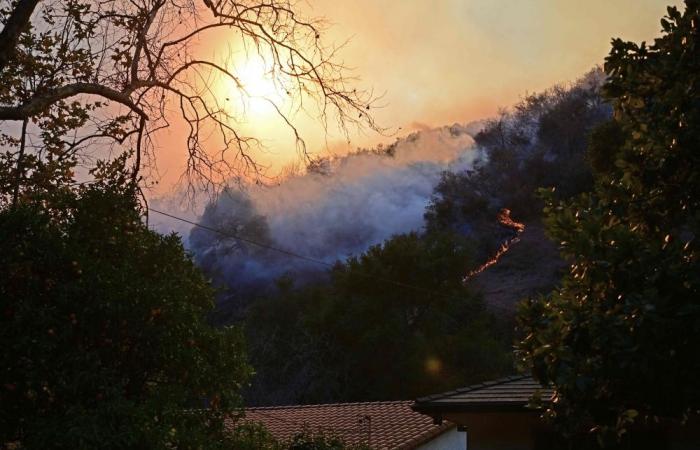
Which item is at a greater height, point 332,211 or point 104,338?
point 332,211

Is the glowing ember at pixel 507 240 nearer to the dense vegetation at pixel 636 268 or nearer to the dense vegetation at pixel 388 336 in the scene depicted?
the dense vegetation at pixel 388 336

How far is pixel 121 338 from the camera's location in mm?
9242

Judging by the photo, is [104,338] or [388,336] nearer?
[104,338]

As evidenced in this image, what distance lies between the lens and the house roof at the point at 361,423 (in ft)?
58.2

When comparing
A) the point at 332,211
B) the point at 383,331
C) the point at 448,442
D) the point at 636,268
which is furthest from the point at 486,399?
the point at 332,211

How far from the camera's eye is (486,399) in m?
11.6

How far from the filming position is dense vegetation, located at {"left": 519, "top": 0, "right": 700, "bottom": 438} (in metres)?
6.16

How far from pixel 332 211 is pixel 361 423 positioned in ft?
126

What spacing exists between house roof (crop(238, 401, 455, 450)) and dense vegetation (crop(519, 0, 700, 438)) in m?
10.0

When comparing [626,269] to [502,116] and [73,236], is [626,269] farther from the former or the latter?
[502,116]

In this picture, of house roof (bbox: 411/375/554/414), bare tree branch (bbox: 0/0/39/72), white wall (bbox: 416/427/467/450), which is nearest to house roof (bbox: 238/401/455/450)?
white wall (bbox: 416/427/467/450)

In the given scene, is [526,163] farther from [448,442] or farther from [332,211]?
[448,442]

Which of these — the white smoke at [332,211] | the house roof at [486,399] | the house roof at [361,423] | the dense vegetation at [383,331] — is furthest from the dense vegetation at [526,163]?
the house roof at [486,399]

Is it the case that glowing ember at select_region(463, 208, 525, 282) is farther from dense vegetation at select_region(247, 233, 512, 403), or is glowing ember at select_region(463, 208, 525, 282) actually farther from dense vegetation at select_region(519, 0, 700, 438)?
dense vegetation at select_region(519, 0, 700, 438)
